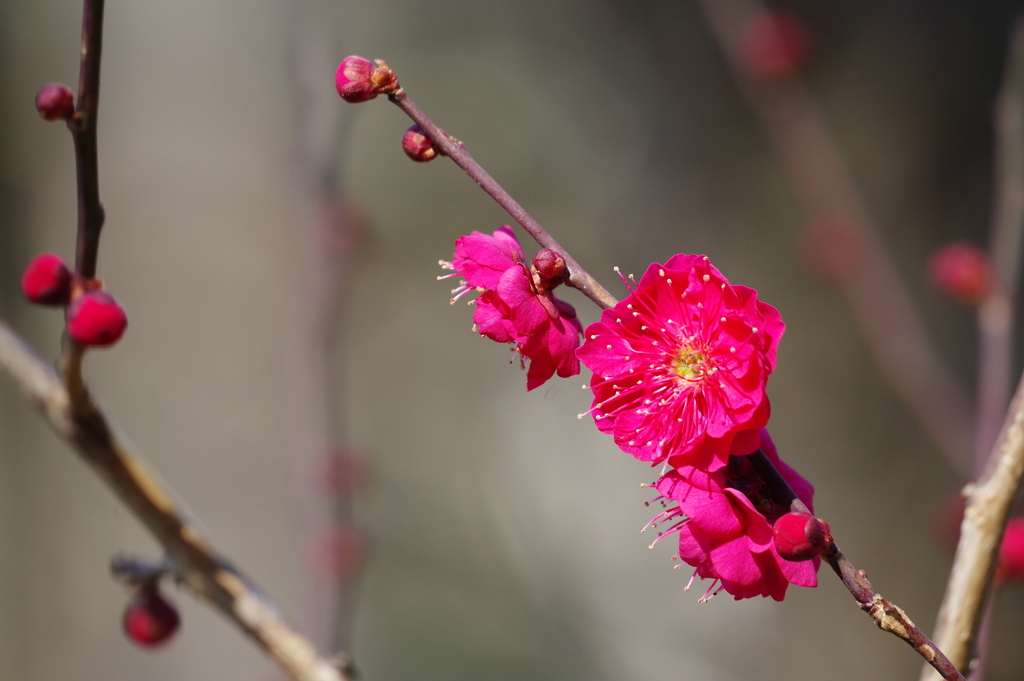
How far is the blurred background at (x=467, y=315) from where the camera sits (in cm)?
212

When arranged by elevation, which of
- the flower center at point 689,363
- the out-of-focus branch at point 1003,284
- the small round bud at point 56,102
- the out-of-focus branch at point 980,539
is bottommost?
the out-of-focus branch at point 1003,284

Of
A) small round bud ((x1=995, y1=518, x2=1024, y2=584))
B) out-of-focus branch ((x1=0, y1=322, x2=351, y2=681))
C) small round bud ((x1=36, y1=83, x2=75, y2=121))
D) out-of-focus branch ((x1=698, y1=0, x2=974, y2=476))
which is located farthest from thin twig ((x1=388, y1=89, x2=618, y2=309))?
out-of-focus branch ((x1=698, y1=0, x2=974, y2=476))

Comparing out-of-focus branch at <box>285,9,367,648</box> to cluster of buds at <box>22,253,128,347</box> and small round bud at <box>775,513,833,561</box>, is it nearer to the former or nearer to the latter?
cluster of buds at <box>22,253,128,347</box>

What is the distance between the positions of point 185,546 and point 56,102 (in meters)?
0.41

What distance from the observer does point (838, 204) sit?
205 centimetres

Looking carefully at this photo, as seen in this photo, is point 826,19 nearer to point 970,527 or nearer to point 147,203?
point 970,527

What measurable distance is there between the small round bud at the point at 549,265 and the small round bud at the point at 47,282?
13.8 inches

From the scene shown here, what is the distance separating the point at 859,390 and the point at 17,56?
2.91m

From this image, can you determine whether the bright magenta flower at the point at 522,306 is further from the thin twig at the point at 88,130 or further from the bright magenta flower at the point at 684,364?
the thin twig at the point at 88,130

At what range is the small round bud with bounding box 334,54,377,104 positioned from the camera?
511mm

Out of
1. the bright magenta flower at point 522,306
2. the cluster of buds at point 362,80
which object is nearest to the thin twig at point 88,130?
the cluster of buds at point 362,80

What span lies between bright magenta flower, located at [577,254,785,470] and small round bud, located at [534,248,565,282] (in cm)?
4

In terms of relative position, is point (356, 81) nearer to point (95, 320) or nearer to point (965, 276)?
point (95, 320)

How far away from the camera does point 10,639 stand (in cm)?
249
